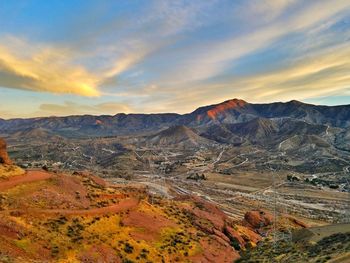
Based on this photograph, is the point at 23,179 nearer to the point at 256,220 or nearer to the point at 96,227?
the point at 96,227

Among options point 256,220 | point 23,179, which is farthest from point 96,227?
point 256,220

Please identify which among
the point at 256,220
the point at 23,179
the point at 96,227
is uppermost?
the point at 23,179

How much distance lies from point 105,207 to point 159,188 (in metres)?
107

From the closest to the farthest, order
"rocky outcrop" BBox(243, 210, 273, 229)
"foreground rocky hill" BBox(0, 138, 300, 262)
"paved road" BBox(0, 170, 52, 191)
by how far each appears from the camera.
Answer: "foreground rocky hill" BBox(0, 138, 300, 262), "paved road" BBox(0, 170, 52, 191), "rocky outcrop" BBox(243, 210, 273, 229)

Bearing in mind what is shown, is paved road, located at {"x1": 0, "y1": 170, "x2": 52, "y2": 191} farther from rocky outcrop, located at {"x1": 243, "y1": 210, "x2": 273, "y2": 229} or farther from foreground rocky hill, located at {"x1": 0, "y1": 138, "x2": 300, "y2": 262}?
rocky outcrop, located at {"x1": 243, "y1": 210, "x2": 273, "y2": 229}

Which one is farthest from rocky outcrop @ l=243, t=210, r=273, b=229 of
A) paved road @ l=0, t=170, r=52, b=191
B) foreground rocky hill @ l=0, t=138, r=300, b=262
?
paved road @ l=0, t=170, r=52, b=191

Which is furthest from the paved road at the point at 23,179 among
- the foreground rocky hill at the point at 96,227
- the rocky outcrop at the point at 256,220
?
the rocky outcrop at the point at 256,220

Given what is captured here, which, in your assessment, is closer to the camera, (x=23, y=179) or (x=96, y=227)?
(x=96, y=227)

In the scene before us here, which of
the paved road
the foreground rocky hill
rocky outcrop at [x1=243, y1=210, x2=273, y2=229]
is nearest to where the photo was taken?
the foreground rocky hill

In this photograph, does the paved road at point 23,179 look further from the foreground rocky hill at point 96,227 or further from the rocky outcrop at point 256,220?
the rocky outcrop at point 256,220

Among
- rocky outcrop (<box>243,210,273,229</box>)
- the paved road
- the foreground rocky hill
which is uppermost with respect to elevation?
the paved road

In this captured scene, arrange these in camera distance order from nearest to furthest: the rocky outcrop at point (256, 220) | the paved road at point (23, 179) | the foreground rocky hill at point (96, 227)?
the foreground rocky hill at point (96, 227), the paved road at point (23, 179), the rocky outcrop at point (256, 220)

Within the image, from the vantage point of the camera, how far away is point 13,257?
107 feet

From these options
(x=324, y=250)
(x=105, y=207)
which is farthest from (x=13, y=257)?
(x=324, y=250)
